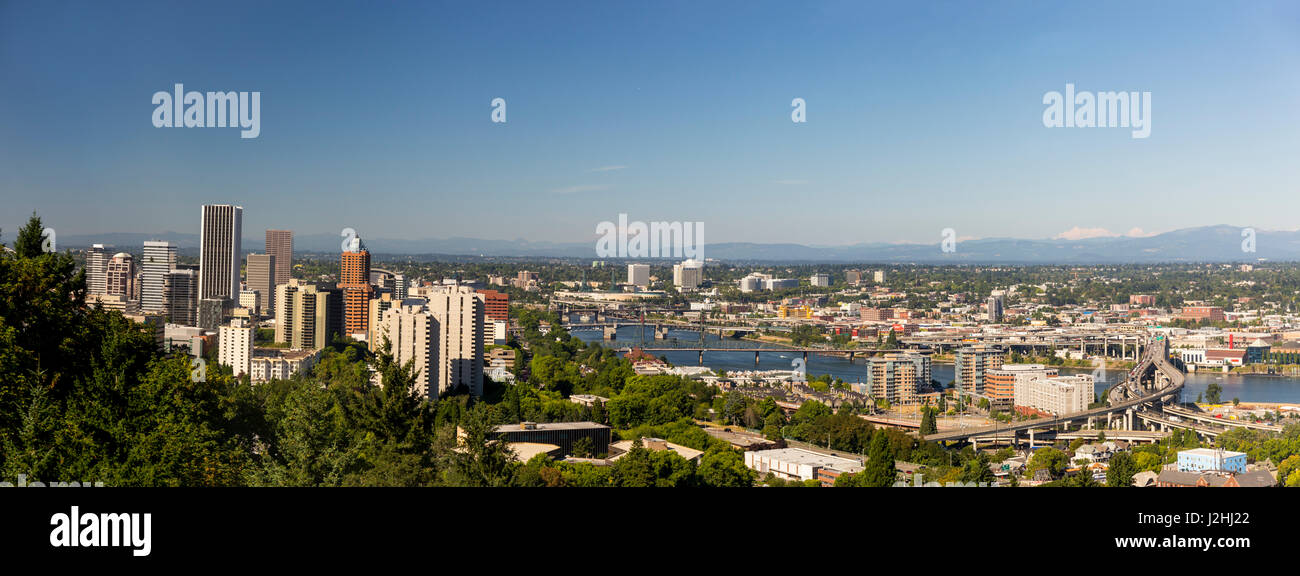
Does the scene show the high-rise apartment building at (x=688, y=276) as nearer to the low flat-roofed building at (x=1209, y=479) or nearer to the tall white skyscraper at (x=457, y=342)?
the tall white skyscraper at (x=457, y=342)

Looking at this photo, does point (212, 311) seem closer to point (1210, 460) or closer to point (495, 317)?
point (495, 317)

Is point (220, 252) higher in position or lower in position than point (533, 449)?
higher

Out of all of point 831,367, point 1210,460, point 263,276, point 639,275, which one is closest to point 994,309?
point 831,367

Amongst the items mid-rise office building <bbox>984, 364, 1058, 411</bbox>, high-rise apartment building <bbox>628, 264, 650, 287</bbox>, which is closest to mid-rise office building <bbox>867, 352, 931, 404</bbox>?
mid-rise office building <bbox>984, 364, 1058, 411</bbox>

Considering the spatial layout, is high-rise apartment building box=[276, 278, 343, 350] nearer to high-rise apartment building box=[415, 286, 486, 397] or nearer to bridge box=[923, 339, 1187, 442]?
high-rise apartment building box=[415, 286, 486, 397]
